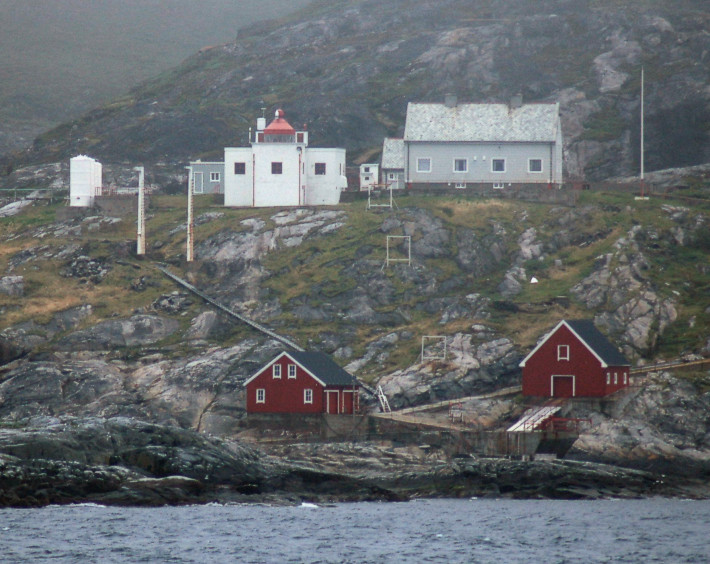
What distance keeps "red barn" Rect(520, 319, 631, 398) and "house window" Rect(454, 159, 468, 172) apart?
31.8 m

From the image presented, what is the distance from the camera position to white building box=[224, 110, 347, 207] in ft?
350

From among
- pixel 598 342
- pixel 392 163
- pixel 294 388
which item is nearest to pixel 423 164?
pixel 392 163

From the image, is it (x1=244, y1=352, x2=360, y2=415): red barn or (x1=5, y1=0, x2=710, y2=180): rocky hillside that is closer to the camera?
(x1=244, y1=352, x2=360, y2=415): red barn

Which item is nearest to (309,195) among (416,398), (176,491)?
(416,398)

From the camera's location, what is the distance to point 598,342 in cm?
8106

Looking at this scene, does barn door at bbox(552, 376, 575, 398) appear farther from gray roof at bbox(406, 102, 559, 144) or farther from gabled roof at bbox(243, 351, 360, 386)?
gray roof at bbox(406, 102, 559, 144)

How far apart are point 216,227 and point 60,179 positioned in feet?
87.8

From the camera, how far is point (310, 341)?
88438 mm

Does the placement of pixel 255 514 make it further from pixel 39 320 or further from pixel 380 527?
pixel 39 320

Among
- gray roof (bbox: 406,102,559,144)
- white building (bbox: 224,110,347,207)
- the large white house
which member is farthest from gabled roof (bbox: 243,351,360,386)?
gray roof (bbox: 406,102,559,144)

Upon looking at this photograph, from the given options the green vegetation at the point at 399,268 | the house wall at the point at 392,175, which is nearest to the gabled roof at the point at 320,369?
the green vegetation at the point at 399,268

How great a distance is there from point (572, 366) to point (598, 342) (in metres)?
2.31

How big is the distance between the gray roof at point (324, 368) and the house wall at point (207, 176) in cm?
3699

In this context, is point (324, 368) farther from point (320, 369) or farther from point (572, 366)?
point (572, 366)
